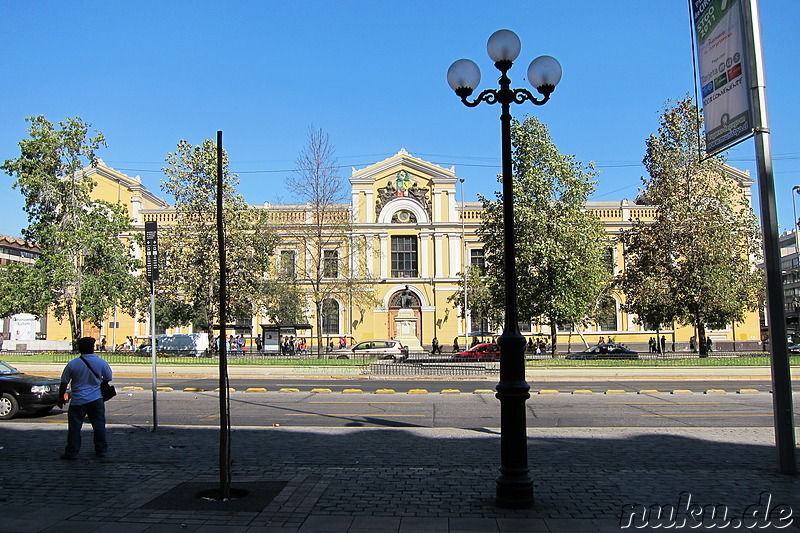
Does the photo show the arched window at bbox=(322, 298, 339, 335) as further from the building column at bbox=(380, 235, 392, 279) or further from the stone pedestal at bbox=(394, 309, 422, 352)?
the stone pedestal at bbox=(394, 309, 422, 352)

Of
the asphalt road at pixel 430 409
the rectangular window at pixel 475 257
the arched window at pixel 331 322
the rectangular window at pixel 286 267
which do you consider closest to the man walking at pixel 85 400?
the asphalt road at pixel 430 409

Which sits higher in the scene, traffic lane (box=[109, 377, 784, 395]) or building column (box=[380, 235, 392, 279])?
building column (box=[380, 235, 392, 279])

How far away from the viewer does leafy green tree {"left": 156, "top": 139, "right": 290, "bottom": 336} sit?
1471 inches

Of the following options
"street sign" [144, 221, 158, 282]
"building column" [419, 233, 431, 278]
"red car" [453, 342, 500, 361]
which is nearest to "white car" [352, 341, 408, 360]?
"red car" [453, 342, 500, 361]

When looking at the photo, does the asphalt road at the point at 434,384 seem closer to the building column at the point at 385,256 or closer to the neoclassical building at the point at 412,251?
the neoclassical building at the point at 412,251

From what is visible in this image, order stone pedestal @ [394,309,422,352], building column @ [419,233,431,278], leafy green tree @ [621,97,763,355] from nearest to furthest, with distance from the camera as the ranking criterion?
leafy green tree @ [621,97,763,355], stone pedestal @ [394,309,422,352], building column @ [419,233,431,278]

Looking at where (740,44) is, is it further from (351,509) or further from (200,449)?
(200,449)

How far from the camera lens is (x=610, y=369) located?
27.3 metres

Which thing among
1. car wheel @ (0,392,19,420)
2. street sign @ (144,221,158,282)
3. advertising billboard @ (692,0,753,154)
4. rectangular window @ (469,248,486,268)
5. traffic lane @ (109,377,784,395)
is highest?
rectangular window @ (469,248,486,268)

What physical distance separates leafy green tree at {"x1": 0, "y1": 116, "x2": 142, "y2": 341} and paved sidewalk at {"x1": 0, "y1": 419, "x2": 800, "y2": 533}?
26.9m

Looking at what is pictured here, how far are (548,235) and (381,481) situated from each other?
1100 inches

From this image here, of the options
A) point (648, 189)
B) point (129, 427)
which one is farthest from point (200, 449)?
point (648, 189)

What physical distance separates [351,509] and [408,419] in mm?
7569

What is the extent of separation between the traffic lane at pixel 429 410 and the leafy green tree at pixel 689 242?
52.5 ft
